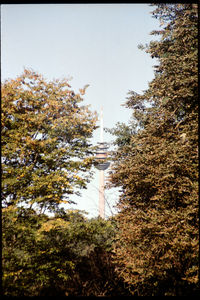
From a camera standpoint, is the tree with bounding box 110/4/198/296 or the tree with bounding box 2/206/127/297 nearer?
the tree with bounding box 2/206/127/297

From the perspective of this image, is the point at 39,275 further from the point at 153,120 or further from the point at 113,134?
the point at 113,134

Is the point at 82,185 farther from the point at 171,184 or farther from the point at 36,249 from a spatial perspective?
the point at 171,184

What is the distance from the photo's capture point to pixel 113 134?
14.3m

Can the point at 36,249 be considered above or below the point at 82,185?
below

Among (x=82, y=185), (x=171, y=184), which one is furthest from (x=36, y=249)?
(x=171, y=184)

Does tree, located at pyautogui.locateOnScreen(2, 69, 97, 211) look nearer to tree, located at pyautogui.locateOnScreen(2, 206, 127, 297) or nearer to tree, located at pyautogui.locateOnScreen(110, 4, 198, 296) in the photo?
tree, located at pyautogui.locateOnScreen(2, 206, 127, 297)

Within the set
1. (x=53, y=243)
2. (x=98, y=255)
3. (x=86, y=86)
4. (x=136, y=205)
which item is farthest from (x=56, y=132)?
(x=98, y=255)

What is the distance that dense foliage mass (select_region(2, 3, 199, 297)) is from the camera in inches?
272

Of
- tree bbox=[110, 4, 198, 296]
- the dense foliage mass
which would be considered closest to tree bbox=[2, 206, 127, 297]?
the dense foliage mass

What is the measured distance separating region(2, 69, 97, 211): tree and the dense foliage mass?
4 centimetres

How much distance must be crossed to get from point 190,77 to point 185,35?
228cm

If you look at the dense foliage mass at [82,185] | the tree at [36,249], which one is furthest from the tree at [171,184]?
the tree at [36,249]

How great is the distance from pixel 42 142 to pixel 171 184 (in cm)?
530

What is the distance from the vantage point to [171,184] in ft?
27.2
